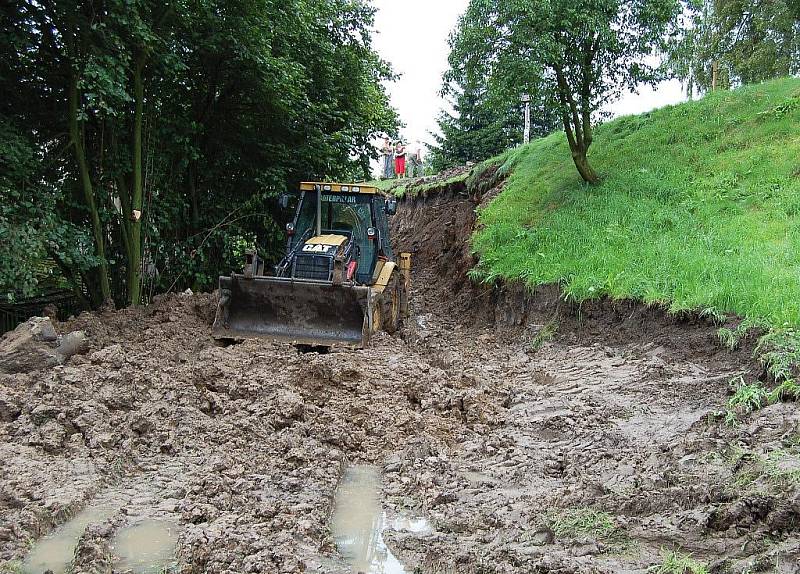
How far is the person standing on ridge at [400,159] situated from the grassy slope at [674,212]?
34.8ft

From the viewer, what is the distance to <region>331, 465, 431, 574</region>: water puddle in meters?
4.36

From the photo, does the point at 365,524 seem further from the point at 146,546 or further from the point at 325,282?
the point at 325,282

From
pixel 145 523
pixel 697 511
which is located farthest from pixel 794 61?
pixel 145 523

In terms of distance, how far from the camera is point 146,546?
436cm

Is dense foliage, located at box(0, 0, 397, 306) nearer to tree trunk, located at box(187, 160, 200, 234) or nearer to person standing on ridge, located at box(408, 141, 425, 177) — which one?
tree trunk, located at box(187, 160, 200, 234)

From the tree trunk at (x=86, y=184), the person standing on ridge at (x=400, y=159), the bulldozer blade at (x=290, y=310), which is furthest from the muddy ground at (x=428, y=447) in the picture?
the person standing on ridge at (x=400, y=159)

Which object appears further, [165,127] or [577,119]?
[577,119]

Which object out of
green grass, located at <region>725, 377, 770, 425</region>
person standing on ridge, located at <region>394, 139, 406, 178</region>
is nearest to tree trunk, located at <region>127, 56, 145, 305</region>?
green grass, located at <region>725, 377, 770, 425</region>

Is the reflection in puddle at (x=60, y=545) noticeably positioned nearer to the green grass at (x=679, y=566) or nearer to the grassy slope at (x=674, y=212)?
the green grass at (x=679, y=566)

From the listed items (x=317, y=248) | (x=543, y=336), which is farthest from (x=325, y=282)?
(x=543, y=336)

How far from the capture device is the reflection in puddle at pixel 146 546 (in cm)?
413

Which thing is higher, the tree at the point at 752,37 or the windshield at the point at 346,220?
the tree at the point at 752,37

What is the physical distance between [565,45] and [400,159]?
55.5 feet

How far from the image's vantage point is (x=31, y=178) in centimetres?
960
